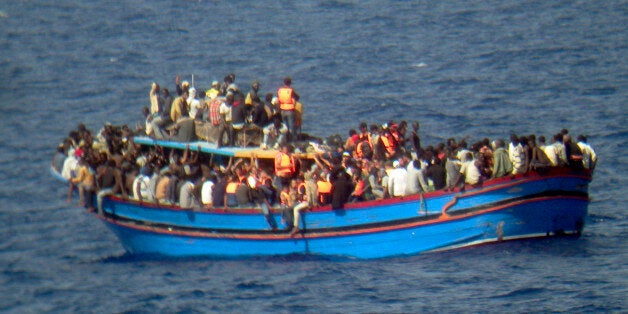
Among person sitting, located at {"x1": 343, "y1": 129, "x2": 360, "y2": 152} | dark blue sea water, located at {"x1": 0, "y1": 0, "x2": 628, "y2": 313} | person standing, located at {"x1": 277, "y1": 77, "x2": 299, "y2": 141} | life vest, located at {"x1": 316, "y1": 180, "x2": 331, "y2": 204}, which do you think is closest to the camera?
dark blue sea water, located at {"x1": 0, "y1": 0, "x2": 628, "y2": 313}

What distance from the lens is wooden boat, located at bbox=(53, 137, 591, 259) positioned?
1716 inches

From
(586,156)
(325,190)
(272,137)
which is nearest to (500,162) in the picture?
(586,156)

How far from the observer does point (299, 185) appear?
45.5 metres

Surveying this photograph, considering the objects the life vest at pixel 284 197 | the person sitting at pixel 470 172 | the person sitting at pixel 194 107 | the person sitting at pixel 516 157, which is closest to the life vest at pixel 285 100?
the person sitting at pixel 194 107

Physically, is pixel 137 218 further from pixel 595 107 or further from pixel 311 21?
pixel 311 21

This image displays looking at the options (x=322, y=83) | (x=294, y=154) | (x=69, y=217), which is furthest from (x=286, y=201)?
(x=322, y=83)

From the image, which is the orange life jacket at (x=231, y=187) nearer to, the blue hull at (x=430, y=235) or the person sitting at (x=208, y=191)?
the person sitting at (x=208, y=191)

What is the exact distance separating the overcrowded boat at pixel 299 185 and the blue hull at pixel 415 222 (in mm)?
36

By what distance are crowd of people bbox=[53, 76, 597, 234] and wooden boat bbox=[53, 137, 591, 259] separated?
28 cm

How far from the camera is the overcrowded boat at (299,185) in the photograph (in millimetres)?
43688

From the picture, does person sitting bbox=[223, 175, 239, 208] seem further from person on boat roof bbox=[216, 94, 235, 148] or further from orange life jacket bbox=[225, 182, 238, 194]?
person on boat roof bbox=[216, 94, 235, 148]

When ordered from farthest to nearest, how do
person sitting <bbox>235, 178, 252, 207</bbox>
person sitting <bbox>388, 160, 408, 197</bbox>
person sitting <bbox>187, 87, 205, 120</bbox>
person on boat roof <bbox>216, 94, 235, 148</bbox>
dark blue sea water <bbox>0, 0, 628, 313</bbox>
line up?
person sitting <bbox>187, 87, 205, 120</bbox> → person on boat roof <bbox>216, 94, 235, 148</bbox> → person sitting <bbox>235, 178, 252, 207</bbox> → dark blue sea water <bbox>0, 0, 628, 313</bbox> → person sitting <bbox>388, 160, 408, 197</bbox>

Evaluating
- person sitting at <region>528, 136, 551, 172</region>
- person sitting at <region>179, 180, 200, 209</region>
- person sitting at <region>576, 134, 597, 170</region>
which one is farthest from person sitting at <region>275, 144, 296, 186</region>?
person sitting at <region>576, 134, 597, 170</region>

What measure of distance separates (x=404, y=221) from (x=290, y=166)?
3.55 metres
